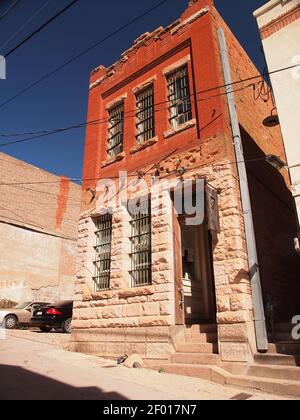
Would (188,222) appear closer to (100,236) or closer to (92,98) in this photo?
(100,236)

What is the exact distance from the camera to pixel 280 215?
35.2 feet

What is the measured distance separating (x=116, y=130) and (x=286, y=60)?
6.09 m

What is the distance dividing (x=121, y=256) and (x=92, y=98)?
685cm

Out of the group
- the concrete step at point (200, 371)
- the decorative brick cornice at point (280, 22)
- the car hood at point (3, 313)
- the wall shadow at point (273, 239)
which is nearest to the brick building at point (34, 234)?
the car hood at point (3, 313)

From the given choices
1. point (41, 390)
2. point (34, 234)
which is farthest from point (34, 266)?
point (41, 390)

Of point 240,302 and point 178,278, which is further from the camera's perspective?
point 178,278

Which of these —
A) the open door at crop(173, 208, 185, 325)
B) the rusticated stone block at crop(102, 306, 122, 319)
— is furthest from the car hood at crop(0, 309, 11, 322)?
the open door at crop(173, 208, 185, 325)

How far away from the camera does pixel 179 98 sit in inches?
403

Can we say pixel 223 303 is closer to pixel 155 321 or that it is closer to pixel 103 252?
pixel 155 321

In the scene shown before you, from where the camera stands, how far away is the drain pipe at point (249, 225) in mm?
6805

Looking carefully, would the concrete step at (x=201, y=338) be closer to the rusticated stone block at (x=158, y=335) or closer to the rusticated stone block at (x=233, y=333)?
the rusticated stone block at (x=158, y=335)

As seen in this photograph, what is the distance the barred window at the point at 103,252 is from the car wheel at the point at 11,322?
8.88 metres

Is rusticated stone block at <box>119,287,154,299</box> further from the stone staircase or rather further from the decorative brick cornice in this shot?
the decorative brick cornice

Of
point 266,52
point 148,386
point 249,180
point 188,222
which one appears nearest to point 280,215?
point 249,180
